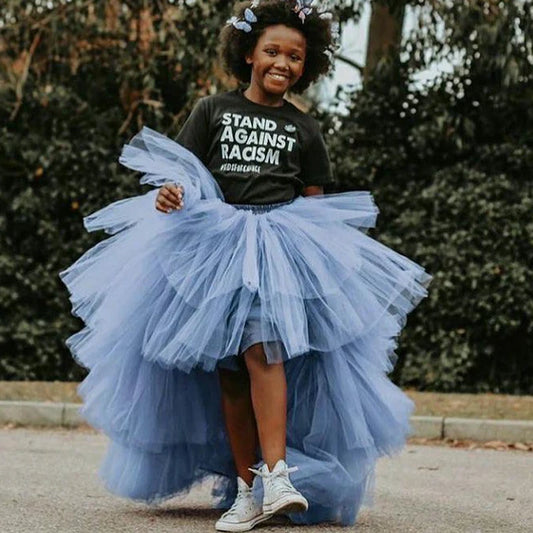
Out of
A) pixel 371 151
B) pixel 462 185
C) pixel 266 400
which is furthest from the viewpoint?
pixel 371 151

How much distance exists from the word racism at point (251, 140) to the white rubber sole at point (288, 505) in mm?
1248

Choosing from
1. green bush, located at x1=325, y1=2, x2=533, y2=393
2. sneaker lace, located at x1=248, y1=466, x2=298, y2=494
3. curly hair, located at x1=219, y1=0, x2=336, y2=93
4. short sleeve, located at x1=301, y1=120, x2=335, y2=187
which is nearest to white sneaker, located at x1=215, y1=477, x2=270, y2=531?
sneaker lace, located at x1=248, y1=466, x2=298, y2=494

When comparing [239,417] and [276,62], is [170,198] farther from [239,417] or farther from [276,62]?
[239,417]

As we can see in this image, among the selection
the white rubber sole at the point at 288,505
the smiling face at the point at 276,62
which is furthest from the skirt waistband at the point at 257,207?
the white rubber sole at the point at 288,505

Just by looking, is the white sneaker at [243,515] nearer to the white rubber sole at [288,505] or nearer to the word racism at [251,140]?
the white rubber sole at [288,505]

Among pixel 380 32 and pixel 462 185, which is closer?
pixel 462 185

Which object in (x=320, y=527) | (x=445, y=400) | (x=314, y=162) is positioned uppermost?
(x=314, y=162)

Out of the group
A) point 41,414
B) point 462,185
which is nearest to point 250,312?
point 41,414

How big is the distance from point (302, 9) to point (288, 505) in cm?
185

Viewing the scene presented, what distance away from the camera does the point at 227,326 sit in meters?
4.85

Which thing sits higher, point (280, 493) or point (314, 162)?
point (314, 162)

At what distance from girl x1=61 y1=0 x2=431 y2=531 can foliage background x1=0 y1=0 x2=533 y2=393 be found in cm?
640

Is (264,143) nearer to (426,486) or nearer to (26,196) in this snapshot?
(426,486)

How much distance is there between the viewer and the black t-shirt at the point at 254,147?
5.14 m
